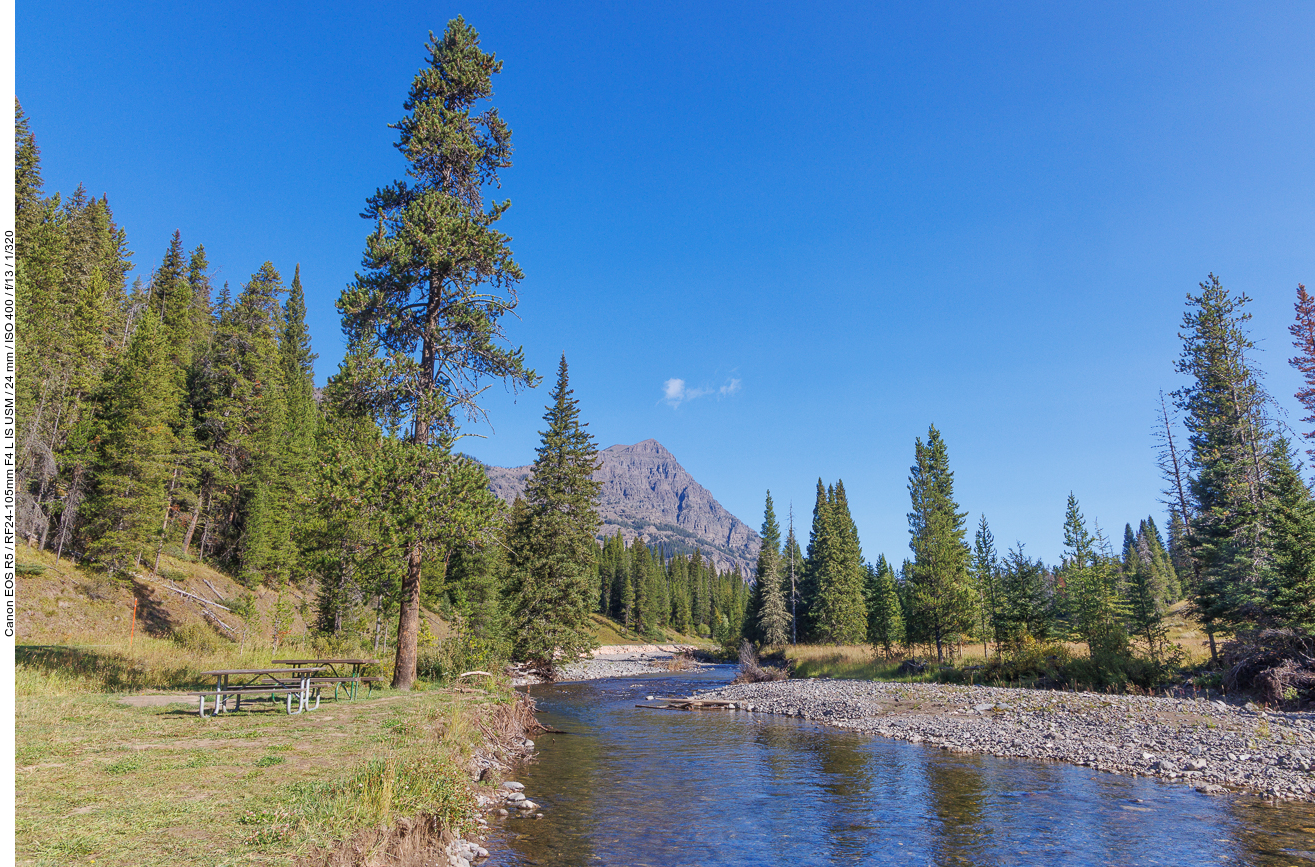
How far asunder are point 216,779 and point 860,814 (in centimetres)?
1103

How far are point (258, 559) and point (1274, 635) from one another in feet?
186

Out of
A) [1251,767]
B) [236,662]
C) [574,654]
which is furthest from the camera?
[574,654]

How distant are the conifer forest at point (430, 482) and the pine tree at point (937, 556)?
15cm

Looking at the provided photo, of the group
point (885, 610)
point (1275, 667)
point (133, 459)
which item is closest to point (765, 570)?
point (885, 610)

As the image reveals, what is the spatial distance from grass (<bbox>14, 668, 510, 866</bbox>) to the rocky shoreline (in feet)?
52.7

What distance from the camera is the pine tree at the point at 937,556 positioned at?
121 feet

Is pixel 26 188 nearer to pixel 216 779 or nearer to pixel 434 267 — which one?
pixel 434 267

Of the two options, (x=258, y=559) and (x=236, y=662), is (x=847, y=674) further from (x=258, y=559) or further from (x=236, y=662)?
(x=258, y=559)

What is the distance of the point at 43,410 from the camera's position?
121 ft

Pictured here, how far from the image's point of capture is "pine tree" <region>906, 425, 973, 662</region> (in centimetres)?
3681

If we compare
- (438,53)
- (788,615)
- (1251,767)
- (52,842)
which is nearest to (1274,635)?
(1251,767)

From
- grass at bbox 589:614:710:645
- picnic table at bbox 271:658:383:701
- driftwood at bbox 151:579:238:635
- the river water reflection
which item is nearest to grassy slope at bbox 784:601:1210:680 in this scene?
the river water reflection

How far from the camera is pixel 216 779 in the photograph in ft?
25.1

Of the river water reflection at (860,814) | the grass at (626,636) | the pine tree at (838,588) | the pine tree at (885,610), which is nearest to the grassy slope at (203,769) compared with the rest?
the river water reflection at (860,814)
